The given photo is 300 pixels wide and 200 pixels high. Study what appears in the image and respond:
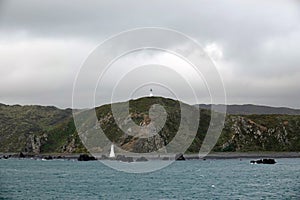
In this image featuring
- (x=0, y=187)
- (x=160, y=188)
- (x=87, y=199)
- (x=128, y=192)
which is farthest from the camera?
(x=0, y=187)

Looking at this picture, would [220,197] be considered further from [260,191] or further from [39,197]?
[39,197]

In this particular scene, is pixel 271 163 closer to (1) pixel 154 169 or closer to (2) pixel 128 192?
(1) pixel 154 169

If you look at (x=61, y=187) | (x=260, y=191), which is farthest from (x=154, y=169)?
(x=260, y=191)

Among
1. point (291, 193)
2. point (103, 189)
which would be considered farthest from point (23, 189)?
point (291, 193)

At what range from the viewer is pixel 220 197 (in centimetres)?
7056

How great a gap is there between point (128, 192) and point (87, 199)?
429 inches

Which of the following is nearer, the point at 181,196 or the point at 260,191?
the point at 181,196

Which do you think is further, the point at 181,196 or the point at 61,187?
the point at 61,187

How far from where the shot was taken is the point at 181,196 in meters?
72.2

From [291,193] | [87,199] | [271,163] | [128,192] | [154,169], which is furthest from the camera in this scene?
[271,163]

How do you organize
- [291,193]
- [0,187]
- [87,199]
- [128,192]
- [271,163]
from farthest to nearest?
[271,163] < [0,187] < [128,192] < [291,193] < [87,199]

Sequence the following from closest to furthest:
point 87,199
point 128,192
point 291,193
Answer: point 87,199
point 291,193
point 128,192

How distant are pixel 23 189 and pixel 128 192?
17715 mm

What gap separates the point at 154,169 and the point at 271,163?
56.5 meters
